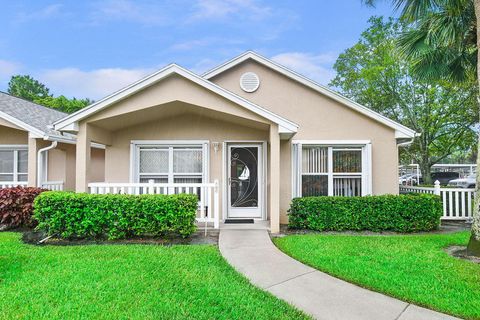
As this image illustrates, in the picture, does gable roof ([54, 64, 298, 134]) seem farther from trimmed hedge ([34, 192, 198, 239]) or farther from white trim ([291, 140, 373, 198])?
white trim ([291, 140, 373, 198])

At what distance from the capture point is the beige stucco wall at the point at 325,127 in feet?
33.3

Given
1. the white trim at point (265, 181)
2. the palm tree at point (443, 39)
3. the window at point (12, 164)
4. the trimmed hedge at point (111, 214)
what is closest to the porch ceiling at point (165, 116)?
the white trim at point (265, 181)

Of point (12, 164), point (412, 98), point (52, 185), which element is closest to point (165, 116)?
point (52, 185)

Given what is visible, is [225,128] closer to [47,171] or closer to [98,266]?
[98,266]

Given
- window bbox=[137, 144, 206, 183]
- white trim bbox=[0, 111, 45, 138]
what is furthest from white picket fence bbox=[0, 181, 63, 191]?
window bbox=[137, 144, 206, 183]

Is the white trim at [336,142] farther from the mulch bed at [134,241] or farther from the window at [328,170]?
the mulch bed at [134,241]

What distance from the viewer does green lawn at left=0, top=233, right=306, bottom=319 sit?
144 inches

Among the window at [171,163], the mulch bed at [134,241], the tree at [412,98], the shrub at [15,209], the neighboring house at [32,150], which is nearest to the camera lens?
the mulch bed at [134,241]

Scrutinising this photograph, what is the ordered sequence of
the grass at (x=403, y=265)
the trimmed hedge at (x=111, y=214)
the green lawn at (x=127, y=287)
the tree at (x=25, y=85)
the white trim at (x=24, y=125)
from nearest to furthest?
the green lawn at (x=127, y=287) < the grass at (x=403, y=265) < the trimmed hedge at (x=111, y=214) < the white trim at (x=24, y=125) < the tree at (x=25, y=85)

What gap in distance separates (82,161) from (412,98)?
20.4 m

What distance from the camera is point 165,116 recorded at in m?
9.67

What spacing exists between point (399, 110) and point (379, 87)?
222cm

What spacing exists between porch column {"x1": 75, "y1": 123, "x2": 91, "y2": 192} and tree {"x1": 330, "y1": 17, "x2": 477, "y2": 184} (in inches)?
713

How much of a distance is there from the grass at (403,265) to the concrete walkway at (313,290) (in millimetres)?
259
